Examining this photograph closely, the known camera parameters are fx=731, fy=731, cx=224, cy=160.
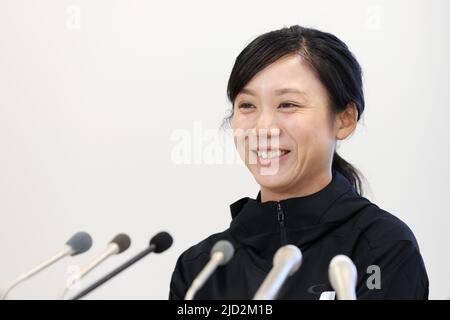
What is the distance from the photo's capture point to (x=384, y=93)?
2.43m

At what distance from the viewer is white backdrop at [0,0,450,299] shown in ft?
7.97

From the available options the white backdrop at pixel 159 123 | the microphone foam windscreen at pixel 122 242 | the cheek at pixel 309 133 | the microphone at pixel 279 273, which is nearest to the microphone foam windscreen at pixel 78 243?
the microphone foam windscreen at pixel 122 242

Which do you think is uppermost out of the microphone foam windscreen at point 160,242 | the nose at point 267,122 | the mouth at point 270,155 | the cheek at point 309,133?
the nose at point 267,122

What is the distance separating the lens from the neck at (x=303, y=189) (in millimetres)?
1428

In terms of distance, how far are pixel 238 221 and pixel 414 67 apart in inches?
47.7

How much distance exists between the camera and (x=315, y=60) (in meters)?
1.41

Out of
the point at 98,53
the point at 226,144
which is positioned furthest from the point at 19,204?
the point at 226,144

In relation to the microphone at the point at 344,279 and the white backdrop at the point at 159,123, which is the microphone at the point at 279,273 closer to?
the microphone at the point at 344,279

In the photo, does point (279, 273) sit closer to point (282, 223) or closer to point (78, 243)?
point (78, 243)

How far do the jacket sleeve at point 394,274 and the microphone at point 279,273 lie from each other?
0.40m

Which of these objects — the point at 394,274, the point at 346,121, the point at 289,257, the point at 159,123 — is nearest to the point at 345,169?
the point at 346,121

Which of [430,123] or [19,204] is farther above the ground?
[430,123]

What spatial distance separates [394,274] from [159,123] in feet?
4.53
